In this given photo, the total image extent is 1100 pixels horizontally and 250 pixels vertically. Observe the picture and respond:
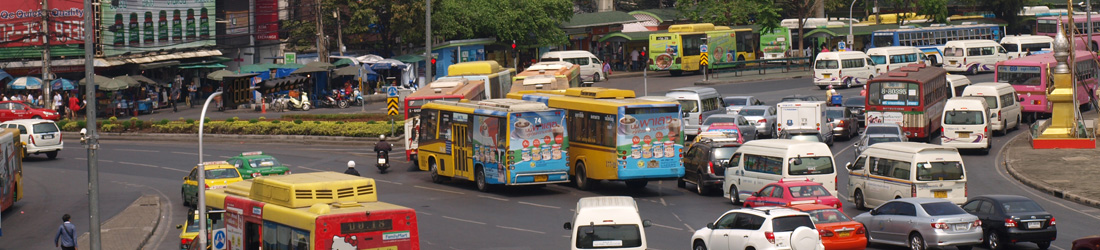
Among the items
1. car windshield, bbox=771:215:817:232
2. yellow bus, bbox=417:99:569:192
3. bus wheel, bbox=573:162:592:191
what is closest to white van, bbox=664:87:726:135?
bus wheel, bbox=573:162:592:191

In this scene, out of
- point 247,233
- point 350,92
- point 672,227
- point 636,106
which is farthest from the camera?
point 350,92

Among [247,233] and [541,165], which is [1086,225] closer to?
[541,165]

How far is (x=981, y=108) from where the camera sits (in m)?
41.5

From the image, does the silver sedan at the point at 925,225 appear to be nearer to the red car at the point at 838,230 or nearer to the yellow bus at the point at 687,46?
the red car at the point at 838,230

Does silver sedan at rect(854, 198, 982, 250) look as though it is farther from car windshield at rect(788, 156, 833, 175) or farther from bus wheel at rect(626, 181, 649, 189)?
bus wheel at rect(626, 181, 649, 189)

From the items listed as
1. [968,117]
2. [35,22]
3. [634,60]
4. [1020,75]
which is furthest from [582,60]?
[968,117]

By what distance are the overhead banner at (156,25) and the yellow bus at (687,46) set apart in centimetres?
2587

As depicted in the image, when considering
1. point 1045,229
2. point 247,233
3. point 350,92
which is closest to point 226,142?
point 350,92

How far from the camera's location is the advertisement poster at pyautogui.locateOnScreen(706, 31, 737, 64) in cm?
7494

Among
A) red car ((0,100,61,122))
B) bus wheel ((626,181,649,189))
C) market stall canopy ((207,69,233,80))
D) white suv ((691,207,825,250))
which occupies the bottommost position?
bus wheel ((626,181,649,189))

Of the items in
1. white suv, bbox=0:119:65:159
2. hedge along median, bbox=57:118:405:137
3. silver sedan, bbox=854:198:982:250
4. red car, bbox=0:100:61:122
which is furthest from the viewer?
red car, bbox=0:100:61:122

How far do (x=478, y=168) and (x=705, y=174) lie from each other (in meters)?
6.19

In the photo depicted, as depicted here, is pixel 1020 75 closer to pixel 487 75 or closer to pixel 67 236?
pixel 487 75

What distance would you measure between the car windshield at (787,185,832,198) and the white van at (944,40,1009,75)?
4579cm
